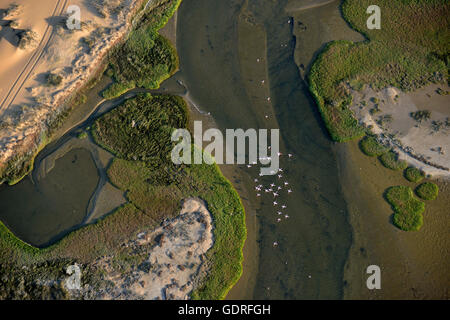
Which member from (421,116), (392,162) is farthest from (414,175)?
(421,116)

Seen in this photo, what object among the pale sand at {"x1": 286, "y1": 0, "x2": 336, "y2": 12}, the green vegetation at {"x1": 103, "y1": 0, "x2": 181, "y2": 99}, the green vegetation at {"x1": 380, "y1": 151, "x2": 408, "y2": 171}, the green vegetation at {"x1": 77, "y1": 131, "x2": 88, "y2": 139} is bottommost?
the green vegetation at {"x1": 380, "y1": 151, "x2": 408, "y2": 171}

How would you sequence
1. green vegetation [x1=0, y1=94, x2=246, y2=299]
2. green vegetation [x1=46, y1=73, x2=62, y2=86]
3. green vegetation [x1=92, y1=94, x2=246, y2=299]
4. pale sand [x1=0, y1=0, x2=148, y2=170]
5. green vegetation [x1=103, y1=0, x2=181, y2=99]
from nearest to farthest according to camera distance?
green vegetation [x1=0, y1=94, x2=246, y2=299]
green vegetation [x1=92, y1=94, x2=246, y2=299]
pale sand [x1=0, y1=0, x2=148, y2=170]
green vegetation [x1=46, y1=73, x2=62, y2=86]
green vegetation [x1=103, y1=0, x2=181, y2=99]

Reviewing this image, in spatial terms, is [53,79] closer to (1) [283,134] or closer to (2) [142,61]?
(2) [142,61]

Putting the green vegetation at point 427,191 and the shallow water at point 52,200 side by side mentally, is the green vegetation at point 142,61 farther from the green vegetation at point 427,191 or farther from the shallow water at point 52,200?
the green vegetation at point 427,191

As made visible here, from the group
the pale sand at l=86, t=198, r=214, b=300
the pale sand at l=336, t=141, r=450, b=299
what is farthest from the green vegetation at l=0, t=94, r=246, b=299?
the pale sand at l=336, t=141, r=450, b=299

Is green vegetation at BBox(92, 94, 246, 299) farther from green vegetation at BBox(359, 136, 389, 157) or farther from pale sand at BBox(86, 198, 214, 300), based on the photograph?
green vegetation at BBox(359, 136, 389, 157)

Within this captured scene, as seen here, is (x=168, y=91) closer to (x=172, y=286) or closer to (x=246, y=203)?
(x=246, y=203)
